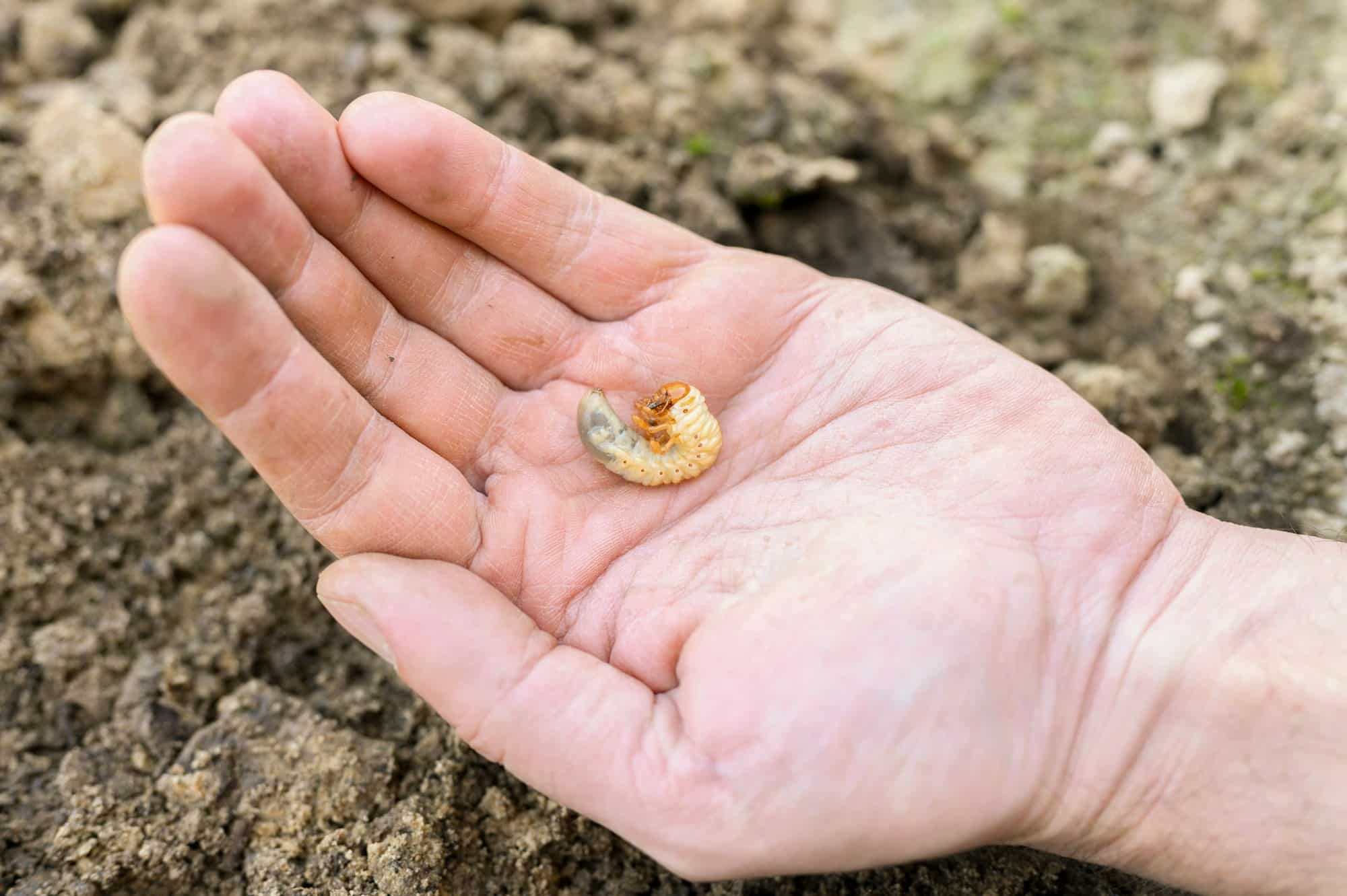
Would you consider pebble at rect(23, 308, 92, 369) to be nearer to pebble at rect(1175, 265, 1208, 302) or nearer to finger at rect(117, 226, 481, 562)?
finger at rect(117, 226, 481, 562)

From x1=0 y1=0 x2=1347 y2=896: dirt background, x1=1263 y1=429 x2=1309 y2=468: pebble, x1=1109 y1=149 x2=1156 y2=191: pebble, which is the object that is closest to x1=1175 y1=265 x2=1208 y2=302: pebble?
x1=0 y1=0 x2=1347 y2=896: dirt background

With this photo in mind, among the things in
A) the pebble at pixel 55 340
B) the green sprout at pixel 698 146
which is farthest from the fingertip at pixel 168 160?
the green sprout at pixel 698 146

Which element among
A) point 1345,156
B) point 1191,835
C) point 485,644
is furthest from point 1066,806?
point 1345,156

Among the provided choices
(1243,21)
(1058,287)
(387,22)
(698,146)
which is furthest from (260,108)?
(1243,21)

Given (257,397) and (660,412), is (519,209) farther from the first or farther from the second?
(257,397)

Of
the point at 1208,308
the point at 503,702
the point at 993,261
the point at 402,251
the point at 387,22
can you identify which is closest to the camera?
the point at 503,702

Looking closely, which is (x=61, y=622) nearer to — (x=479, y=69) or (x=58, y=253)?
(x=58, y=253)

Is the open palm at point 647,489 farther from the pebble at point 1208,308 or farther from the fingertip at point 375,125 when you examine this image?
the pebble at point 1208,308
